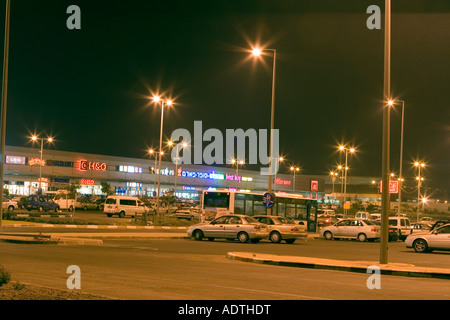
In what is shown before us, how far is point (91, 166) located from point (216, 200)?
5377 centimetres

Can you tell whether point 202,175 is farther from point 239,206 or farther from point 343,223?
point 343,223

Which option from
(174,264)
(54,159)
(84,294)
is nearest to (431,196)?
(54,159)

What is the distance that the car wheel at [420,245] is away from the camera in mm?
30817

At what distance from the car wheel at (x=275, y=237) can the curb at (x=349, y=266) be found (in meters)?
11.8

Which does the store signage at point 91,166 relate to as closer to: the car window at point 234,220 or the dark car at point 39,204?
the dark car at point 39,204

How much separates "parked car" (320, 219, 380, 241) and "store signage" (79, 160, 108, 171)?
5607cm

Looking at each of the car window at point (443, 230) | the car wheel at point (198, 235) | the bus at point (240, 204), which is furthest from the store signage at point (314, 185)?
the car window at point (443, 230)

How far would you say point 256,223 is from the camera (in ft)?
110

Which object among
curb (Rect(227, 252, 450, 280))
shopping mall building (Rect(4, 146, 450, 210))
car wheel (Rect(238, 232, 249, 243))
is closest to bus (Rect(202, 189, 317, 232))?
car wheel (Rect(238, 232, 249, 243))

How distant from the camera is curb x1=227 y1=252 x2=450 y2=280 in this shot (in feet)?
61.3

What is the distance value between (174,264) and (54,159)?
74.0 m

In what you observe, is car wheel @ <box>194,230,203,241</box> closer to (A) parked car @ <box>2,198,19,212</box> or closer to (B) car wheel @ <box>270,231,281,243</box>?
(B) car wheel @ <box>270,231,281,243</box>

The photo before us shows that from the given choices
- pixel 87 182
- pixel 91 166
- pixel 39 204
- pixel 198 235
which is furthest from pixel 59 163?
pixel 198 235
